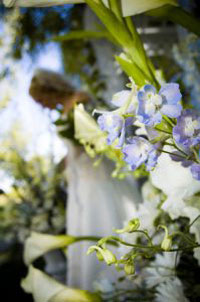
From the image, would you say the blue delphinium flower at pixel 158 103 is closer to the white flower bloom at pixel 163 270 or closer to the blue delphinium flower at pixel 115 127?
the blue delphinium flower at pixel 115 127

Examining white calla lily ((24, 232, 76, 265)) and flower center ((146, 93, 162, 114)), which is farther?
white calla lily ((24, 232, 76, 265))

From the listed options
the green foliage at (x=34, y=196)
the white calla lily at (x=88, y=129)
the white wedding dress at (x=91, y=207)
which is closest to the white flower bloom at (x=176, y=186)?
the white calla lily at (x=88, y=129)

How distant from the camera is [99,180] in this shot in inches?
34.8

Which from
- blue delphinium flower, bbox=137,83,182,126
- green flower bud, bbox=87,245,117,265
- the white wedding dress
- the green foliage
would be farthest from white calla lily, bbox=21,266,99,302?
the green foliage

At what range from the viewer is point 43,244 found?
438 mm

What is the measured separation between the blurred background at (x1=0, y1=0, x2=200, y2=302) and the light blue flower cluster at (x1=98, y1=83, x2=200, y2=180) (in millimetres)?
516

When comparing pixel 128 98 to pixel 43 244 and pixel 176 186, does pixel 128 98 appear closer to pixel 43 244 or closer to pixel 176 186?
pixel 176 186

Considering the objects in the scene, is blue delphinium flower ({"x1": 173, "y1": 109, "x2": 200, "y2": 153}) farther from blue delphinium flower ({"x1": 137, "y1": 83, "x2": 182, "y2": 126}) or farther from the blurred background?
the blurred background

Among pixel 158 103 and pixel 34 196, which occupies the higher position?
pixel 158 103

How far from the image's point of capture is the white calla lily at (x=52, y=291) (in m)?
0.35

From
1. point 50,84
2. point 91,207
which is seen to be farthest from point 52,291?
point 50,84

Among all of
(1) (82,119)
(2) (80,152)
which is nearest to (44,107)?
(2) (80,152)

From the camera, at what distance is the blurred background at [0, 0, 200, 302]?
971mm

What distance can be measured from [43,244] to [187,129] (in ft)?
1.00
